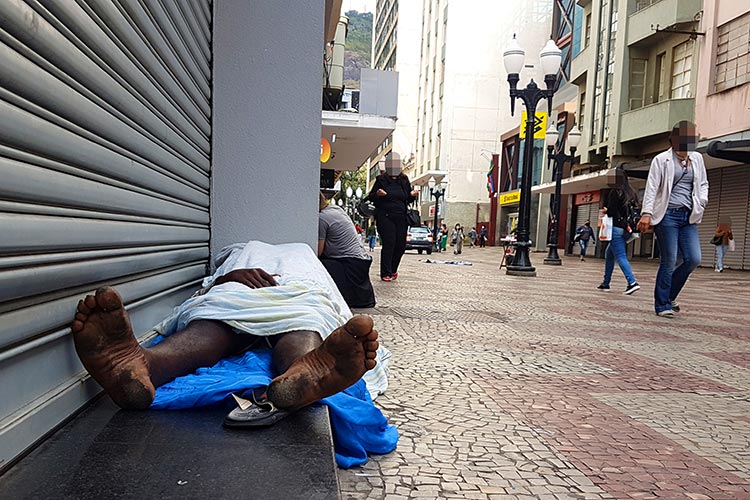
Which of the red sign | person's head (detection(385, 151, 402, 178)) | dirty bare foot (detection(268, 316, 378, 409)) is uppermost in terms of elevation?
the red sign

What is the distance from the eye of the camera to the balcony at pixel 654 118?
18734 millimetres

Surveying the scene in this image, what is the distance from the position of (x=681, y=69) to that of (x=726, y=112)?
12.1 feet

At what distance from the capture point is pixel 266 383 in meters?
1.86

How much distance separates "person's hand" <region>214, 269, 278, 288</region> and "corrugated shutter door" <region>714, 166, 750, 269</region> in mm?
18610

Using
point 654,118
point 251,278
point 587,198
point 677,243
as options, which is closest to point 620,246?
point 677,243

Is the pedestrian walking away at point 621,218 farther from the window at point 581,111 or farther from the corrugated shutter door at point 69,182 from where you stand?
the window at point 581,111

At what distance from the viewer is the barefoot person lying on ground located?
1654 millimetres

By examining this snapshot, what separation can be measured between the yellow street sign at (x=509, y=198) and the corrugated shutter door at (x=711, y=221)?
18.4 metres

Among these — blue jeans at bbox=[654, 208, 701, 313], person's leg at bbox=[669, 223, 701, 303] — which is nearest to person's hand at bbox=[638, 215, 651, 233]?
blue jeans at bbox=[654, 208, 701, 313]

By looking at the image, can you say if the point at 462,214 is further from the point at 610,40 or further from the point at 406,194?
the point at 406,194

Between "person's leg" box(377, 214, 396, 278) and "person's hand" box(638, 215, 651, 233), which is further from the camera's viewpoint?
"person's leg" box(377, 214, 396, 278)

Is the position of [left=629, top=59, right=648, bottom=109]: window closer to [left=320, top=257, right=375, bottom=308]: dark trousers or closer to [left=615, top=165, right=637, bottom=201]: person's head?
[left=615, top=165, right=637, bottom=201]: person's head

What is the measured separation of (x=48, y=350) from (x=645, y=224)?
5.49 meters

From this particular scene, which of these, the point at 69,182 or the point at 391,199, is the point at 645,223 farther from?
the point at 69,182
